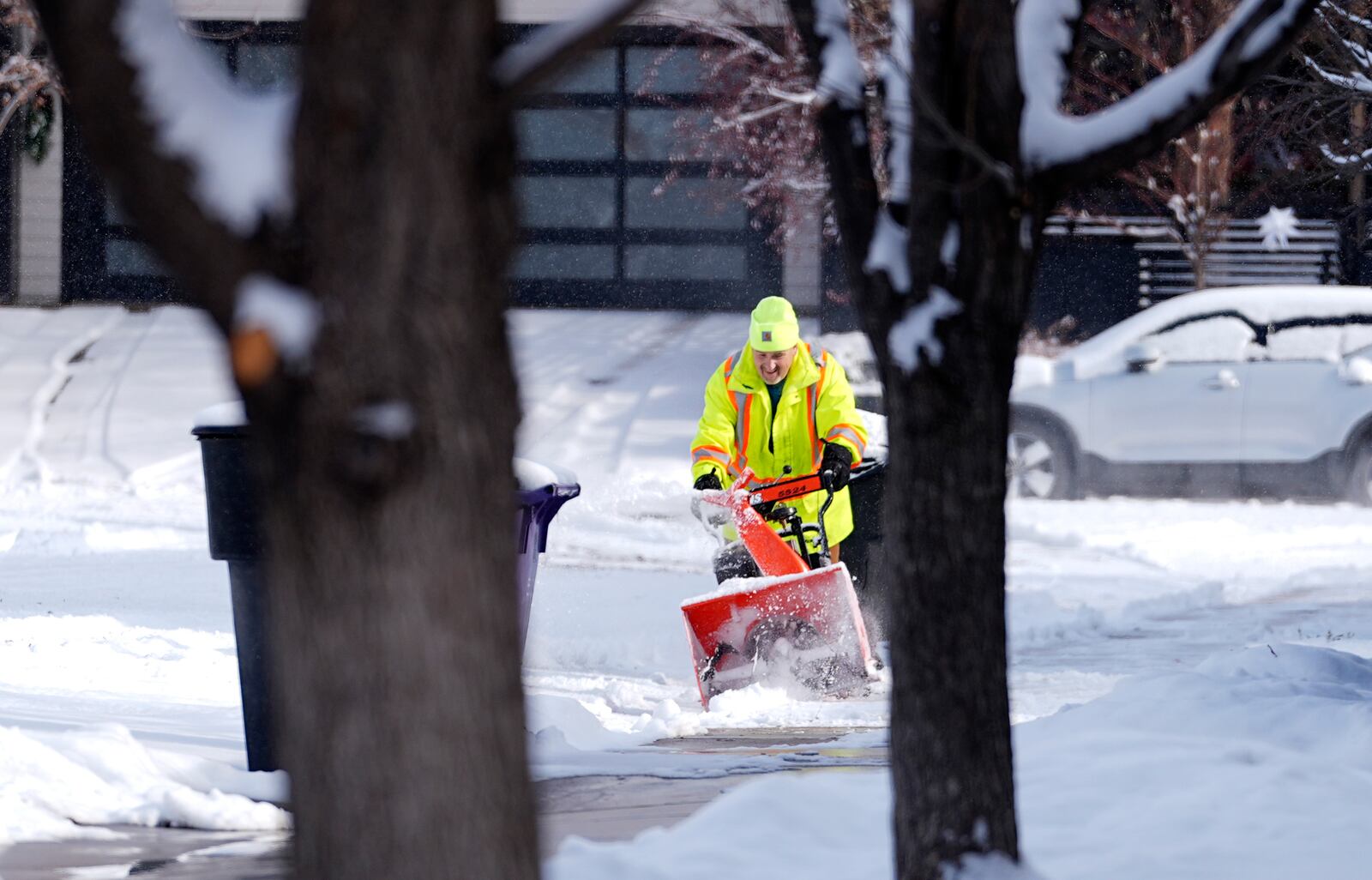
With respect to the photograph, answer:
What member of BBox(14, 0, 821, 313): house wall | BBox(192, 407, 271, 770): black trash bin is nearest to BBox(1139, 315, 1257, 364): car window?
BBox(14, 0, 821, 313): house wall

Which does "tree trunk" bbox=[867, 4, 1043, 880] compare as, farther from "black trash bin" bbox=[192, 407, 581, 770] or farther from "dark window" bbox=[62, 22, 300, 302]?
"dark window" bbox=[62, 22, 300, 302]

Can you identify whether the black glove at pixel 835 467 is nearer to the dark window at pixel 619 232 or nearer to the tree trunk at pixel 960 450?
the tree trunk at pixel 960 450

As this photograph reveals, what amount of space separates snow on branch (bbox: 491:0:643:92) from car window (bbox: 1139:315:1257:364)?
1170 centimetres

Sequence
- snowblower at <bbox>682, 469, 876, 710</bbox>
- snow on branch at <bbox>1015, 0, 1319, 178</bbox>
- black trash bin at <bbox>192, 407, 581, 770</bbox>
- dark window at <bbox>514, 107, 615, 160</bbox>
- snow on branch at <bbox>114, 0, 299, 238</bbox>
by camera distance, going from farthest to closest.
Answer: dark window at <bbox>514, 107, 615, 160</bbox>
snowblower at <bbox>682, 469, 876, 710</bbox>
black trash bin at <bbox>192, 407, 581, 770</bbox>
snow on branch at <bbox>1015, 0, 1319, 178</bbox>
snow on branch at <bbox>114, 0, 299, 238</bbox>

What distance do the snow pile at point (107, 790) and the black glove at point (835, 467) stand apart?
8.63 feet

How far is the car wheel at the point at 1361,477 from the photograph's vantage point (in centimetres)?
1294

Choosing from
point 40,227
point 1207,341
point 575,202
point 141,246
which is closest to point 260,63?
point 141,246

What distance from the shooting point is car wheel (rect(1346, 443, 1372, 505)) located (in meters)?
12.9

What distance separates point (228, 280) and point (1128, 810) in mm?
3208

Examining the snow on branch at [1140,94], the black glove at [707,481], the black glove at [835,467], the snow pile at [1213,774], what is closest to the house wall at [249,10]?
the black glove at [707,481]

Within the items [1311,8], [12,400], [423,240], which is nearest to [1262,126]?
[12,400]

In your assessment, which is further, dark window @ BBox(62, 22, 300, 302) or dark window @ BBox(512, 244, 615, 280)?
dark window @ BBox(512, 244, 615, 280)

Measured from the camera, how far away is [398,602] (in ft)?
6.73

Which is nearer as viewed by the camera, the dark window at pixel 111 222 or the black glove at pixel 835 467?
the black glove at pixel 835 467
